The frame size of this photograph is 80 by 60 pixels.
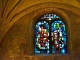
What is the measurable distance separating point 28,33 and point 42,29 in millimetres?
867

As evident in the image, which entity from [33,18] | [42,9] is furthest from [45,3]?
[33,18]

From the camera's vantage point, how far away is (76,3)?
698 centimetres

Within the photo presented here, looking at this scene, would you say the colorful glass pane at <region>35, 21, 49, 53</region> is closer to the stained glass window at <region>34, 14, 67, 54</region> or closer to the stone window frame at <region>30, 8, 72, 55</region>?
the stained glass window at <region>34, 14, 67, 54</region>

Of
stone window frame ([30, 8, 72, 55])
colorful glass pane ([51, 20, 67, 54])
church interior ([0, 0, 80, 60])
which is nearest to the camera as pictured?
church interior ([0, 0, 80, 60])

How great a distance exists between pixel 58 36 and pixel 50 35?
1.23 feet

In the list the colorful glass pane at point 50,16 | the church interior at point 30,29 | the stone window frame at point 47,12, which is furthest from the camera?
the colorful glass pane at point 50,16

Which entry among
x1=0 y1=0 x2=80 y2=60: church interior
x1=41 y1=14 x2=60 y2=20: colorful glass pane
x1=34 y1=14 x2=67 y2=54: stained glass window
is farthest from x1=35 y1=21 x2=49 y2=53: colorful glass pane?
x1=41 y1=14 x2=60 y2=20: colorful glass pane

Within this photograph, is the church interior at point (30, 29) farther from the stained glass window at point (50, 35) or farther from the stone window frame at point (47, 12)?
the stained glass window at point (50, 35)

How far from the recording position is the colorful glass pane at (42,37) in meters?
7.68

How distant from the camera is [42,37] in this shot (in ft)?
25.7

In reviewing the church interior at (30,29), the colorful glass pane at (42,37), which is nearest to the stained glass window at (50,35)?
the colorful glass pane at (42,37)

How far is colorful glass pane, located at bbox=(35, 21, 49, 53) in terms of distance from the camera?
7679 mm

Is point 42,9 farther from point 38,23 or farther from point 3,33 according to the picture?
point 3,33

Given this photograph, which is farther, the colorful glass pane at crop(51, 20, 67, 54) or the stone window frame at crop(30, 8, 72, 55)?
the colorful glass pane at crop(51, 20, 67, 54)
